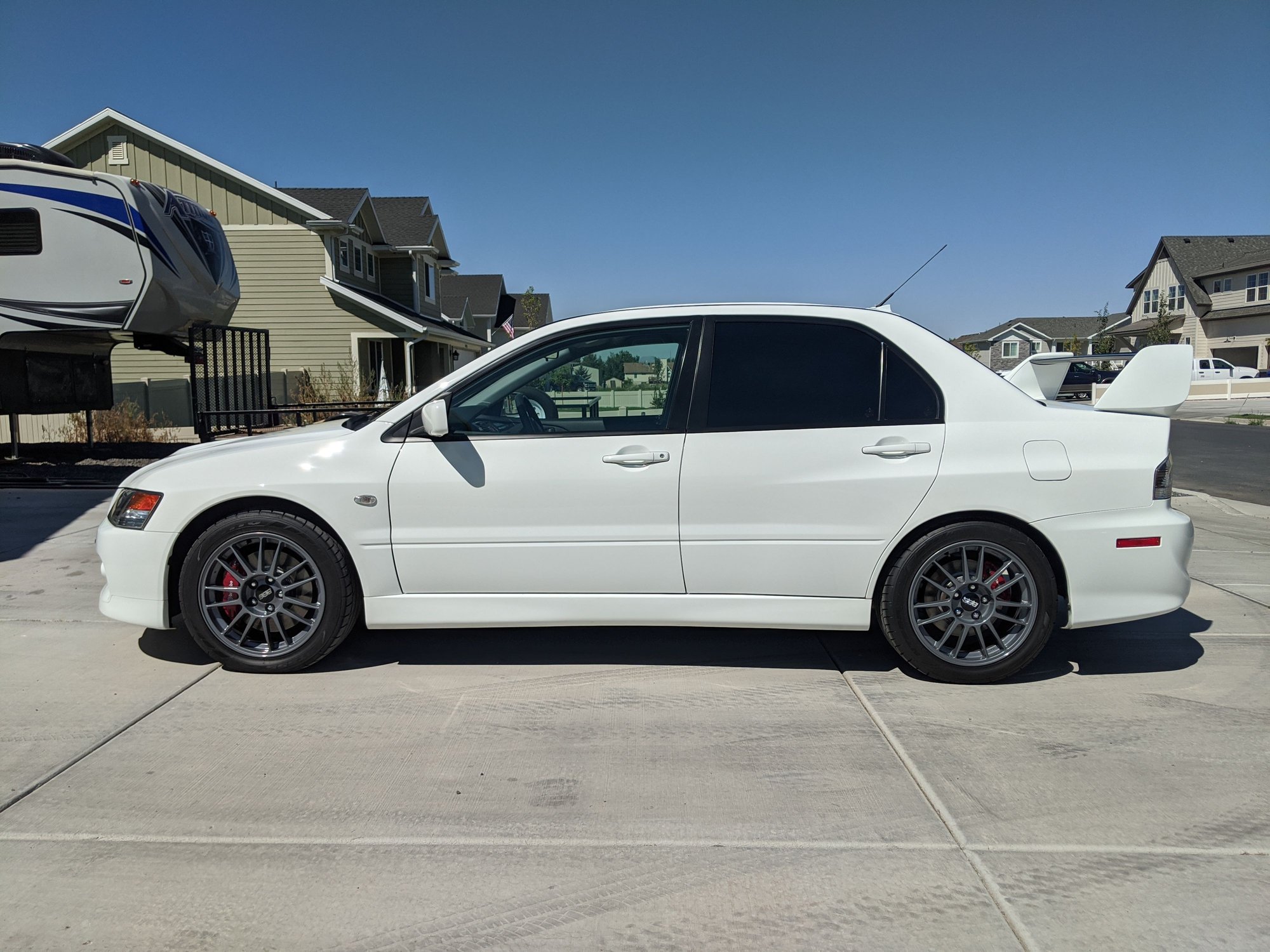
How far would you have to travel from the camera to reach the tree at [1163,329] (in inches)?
2062

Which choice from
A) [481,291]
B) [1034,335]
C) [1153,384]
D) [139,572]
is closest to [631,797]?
[139,572]

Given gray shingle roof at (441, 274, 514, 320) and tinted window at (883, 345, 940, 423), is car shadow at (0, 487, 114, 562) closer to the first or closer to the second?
tinted window at (883, 345, 940, 423)

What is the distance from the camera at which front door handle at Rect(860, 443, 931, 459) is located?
418 cm

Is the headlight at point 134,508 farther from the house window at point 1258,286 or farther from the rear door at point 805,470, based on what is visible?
the house window at point 1258,286

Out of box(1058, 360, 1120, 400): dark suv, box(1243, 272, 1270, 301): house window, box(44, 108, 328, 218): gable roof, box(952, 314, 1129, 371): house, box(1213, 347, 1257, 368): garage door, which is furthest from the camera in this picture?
box(952, 314, 1129, 371): house

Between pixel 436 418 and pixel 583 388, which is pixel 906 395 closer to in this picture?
pixel 583 388

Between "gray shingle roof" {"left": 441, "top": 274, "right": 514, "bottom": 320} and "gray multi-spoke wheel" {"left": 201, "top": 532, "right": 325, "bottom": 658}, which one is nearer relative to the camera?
"gray multi-spoke wheel" {"left": 201, "top": 532, "right": 325, "bottom": 658}

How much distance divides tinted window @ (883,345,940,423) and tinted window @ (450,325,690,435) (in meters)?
0.96

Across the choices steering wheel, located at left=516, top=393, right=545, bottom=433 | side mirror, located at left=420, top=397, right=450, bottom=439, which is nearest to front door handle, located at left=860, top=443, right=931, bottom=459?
steering wheel, located at left=516, top=393, right=545, bottom=433

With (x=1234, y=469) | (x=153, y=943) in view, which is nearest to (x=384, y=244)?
(x=1234, y=469)

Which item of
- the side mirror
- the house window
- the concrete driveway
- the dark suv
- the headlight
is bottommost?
the concrete driveway

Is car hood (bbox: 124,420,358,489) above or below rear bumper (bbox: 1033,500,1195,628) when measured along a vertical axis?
above

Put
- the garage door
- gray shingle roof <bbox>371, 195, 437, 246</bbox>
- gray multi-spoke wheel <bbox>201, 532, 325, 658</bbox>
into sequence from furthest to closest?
the garage door, gray shingle roof <bbox>371, 195, 437, 246</bbox>, gray multi-spoke wheel <bbox>201, 532, 325, 658</bbox>

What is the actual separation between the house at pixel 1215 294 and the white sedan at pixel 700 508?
52864 millimetres
